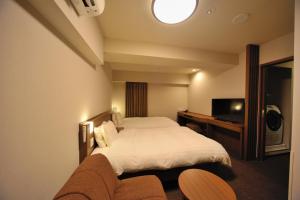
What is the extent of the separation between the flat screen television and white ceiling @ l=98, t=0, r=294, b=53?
4.32 feet

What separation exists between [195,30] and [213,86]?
7.78 ft

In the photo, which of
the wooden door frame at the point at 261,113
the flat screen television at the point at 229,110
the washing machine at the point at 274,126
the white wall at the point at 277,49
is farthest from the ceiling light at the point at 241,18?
the washing machine at the point at 274,126

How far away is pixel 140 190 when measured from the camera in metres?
1.19

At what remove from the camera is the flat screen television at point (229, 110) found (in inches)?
108

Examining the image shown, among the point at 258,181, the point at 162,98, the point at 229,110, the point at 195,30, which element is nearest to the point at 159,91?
the point at 162,98

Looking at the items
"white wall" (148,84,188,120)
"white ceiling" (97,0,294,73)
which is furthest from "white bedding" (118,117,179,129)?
"white ceiling" (97,0,294,73)

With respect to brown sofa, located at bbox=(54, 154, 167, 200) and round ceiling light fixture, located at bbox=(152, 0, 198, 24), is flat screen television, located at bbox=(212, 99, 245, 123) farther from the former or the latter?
brown sofa, located at bbox=(54, 154, 167, 200)

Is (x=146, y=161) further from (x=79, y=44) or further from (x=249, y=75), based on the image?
(x=249, y=75)

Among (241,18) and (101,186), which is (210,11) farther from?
(101,186)

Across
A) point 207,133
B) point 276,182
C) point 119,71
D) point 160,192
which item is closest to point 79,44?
point 160,192

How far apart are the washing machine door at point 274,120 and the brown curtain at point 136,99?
369 cm

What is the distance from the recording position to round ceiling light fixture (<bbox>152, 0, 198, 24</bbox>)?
1.34 meters

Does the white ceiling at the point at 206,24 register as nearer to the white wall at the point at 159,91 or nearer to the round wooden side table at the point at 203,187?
the round wooden side table at the point at 203,187

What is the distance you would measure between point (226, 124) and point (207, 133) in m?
0.83
